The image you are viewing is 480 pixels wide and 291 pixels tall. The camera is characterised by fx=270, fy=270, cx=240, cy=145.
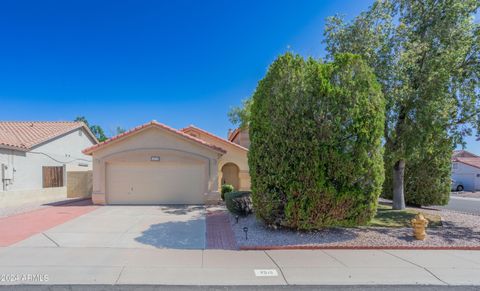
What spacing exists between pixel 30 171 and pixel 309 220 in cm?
1624

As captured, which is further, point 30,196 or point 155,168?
point 30,196

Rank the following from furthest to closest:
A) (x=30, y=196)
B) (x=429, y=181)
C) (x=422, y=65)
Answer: (x=30, y=196), (x=429, y=181), (x=422, y=65)

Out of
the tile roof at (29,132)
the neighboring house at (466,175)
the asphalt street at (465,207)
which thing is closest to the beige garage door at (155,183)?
the tile roof at (29,132)

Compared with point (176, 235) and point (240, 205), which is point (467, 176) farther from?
point (176, 235)

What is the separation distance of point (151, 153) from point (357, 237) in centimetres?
1063

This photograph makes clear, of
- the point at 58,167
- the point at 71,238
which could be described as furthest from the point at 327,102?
the point at 58,167

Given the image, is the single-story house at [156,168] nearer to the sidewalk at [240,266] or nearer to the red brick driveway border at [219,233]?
the red brick driveway border at [219,233]

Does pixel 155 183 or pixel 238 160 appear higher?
pixel 238 160

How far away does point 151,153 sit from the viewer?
1439 centimetres

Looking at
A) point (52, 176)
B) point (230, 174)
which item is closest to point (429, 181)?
point (230, 174)

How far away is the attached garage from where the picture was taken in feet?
46.9

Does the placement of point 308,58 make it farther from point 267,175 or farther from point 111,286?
point 111,286

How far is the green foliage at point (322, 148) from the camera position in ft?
25.2

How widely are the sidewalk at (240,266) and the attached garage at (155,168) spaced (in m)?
7.71
